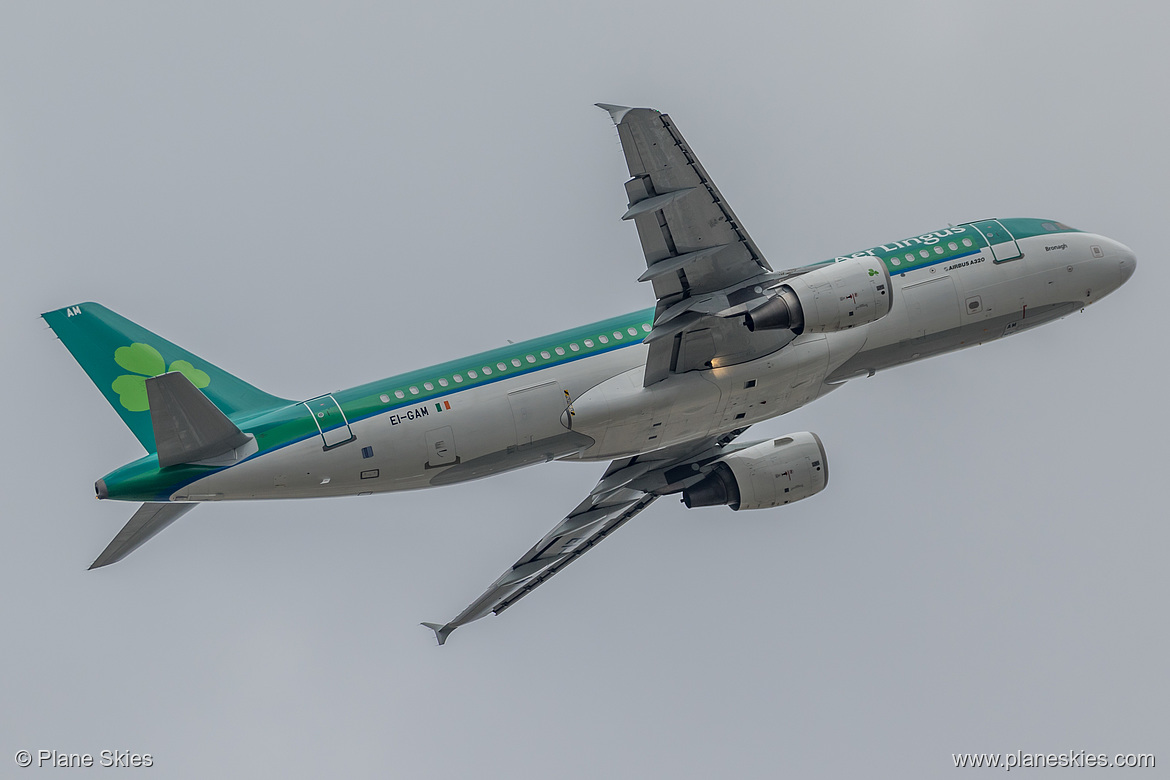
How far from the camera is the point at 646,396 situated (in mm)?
Result: 32438

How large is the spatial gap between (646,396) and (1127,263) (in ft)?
48.6

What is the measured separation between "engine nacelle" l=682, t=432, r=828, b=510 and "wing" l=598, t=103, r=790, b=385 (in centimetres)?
577

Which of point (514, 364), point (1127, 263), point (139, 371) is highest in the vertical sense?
point (139, 371)

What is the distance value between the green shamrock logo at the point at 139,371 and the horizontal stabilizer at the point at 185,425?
2.77 metres

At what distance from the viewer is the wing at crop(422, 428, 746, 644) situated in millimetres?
38531

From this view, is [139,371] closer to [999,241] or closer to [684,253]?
[684,253]

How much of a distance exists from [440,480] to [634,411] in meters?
5.11

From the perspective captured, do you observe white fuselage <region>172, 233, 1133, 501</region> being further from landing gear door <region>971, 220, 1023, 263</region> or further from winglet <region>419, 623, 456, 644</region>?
winglet <region>419, 623, 456, 644</region>

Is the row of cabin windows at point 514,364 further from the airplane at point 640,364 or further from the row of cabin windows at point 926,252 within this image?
the row of cabin windows at point 926,252

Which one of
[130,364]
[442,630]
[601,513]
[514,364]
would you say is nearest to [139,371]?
Result: [130,364]

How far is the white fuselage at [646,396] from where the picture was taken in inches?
1226

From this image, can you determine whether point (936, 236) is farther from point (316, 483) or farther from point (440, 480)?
point (316, 483)

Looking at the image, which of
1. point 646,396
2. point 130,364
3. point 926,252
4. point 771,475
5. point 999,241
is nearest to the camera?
point 130,364

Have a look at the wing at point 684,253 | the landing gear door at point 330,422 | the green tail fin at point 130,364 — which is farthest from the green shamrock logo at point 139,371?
the wing at point 684,253
